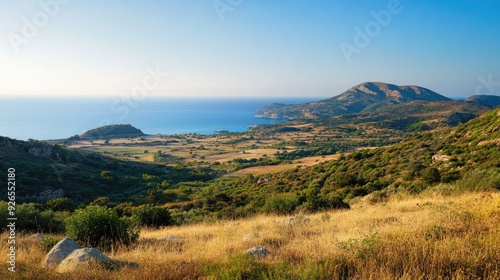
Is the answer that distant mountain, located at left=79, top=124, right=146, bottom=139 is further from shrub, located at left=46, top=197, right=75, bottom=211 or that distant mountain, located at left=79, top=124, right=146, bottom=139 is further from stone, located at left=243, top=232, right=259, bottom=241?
stone, located at left=243, top=232, right=259, bottom=241

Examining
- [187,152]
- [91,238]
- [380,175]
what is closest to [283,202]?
[91,238]

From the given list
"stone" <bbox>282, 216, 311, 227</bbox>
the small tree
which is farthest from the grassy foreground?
the small tree

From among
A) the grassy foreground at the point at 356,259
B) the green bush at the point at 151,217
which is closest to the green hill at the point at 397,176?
the green bush at the point at 151,217

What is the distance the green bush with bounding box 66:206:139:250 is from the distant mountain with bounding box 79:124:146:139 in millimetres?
145082

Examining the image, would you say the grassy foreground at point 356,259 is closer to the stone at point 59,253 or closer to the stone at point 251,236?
the stone at point 59,253

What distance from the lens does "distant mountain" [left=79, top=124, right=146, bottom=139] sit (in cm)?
13782

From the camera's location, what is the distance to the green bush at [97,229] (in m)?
7.85

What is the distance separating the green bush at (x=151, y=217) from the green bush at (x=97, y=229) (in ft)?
17.4

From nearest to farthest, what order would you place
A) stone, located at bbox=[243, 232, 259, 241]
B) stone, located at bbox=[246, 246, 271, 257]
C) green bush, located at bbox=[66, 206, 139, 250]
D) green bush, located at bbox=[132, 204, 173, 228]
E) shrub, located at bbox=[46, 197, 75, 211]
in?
1. stone, located at bbox=[246, 246, 271, 257]
2. stone, located at bbox=[243, 232, 259, 241]
3. green bush, located at bbox=[66, 206, 139, 250]
4. green bush, located at bbox=[132, 204, 173, 228]
5. shrub, located at bbox=[46, 197, 75, 211]

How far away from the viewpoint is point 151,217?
1392 cm

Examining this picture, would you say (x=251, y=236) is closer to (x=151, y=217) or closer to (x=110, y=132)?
(x=151, y=217)

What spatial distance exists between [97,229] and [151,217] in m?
6.07

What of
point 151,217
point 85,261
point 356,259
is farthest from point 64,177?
point 356,259

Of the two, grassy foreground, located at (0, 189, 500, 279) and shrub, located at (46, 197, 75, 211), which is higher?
grassy foreground, located at (0, 189, 500, 279)
